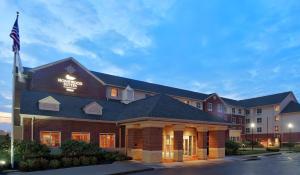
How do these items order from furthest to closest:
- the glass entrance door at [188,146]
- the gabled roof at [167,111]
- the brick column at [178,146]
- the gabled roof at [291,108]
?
the gabled roof at [291,108] → the glass entrance door at [188,146] → the brick column at [178,146] → the gabled roof at [167,111]

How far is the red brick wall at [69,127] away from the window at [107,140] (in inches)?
17.5

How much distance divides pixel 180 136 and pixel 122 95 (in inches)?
834

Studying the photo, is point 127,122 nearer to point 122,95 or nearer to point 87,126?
point 87,126

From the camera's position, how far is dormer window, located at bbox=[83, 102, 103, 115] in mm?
34375

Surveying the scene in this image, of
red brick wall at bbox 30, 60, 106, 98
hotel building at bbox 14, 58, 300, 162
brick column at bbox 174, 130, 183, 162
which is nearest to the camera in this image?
hotel building at bbox 14, 58, 300, 162

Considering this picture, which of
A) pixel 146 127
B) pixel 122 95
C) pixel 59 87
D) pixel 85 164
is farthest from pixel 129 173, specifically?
pixel 122 95

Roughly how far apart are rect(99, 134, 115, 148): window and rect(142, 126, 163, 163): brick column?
7121mm

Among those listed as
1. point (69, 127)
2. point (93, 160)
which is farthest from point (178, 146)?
point (69, 127)

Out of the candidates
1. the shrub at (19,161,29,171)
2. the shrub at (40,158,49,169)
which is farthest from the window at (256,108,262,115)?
the shrub at (19,161,29,171)

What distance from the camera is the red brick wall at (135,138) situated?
32.0m

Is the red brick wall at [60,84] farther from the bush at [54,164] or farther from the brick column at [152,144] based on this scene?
the bush at [54,164]

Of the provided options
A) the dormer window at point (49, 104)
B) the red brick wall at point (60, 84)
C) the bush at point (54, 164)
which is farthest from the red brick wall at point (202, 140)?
the bush at point (54, 164)

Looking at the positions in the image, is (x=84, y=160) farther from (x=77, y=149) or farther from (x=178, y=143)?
(x=178, y=143)

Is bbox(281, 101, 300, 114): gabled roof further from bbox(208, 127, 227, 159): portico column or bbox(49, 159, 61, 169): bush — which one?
bbox(49, 159, 61, 169): bush
